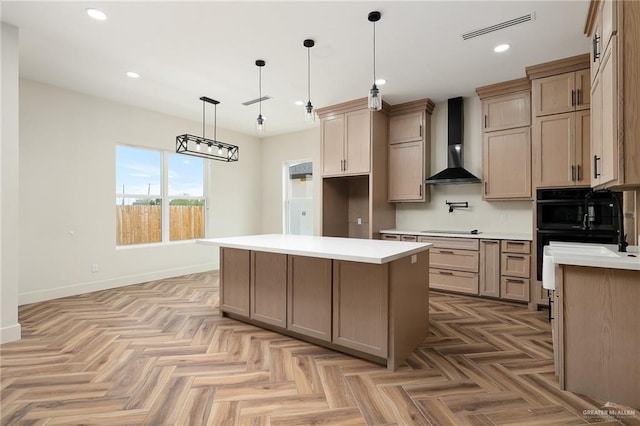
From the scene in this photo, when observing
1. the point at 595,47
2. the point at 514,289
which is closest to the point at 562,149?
the point at 595,47

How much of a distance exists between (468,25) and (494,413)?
9.98 ft

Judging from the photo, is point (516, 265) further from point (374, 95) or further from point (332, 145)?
point (332, 145)

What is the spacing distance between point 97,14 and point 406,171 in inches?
161

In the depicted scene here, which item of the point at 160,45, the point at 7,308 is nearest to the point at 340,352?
the point at 7,308

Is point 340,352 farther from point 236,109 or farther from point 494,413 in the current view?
point 236,109

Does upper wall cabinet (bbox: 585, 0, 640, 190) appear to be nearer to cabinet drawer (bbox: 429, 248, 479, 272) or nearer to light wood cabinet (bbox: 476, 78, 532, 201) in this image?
light wood cabinet (bbox: 476, 78, 532, 201)

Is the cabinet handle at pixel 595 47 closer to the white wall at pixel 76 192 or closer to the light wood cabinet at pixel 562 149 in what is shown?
the light wood cabinet at pixel 562 149

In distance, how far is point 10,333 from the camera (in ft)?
9.51

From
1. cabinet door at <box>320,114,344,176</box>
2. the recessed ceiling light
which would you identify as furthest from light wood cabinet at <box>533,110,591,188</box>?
the recessed ceiling light

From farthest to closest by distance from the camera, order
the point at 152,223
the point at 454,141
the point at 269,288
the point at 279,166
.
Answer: the point at 279,166 → the point at 152,223 → the point at 454,141 → the point at 269,288

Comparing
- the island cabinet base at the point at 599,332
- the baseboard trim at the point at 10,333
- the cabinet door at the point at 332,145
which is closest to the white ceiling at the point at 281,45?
the cabinet door at the point at 332,145

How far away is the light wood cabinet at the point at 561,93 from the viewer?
3477mm

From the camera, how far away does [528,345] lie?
9.26 feet

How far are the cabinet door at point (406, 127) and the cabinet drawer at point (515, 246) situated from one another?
6.32 feet
